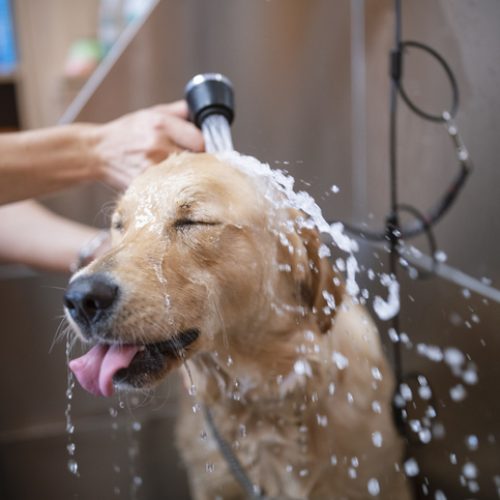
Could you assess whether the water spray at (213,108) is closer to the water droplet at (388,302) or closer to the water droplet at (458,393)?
the water droplet at (388,302)

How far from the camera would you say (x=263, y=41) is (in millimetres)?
1251

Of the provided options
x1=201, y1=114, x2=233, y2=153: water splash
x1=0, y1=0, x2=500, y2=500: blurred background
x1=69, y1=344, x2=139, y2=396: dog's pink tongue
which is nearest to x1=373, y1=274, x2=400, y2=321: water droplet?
x1=0, y1=0, x2=500, y2=500: blurred background

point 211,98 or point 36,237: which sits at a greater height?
point 211,98

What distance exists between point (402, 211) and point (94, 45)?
1701mm

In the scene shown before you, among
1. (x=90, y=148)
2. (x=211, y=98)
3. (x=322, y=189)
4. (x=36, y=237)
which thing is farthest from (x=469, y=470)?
(x=36, y=237)

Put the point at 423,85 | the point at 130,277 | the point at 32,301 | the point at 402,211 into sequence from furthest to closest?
the point at 32,301, the point at 402,211, the point at 423,85, the point at 130,277

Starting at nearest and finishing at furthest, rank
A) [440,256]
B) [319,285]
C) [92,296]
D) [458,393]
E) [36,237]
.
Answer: [92,296], [319,285], [458,393], [440,256], [36,237]

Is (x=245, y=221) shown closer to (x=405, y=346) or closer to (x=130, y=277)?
(x=130, y=277)

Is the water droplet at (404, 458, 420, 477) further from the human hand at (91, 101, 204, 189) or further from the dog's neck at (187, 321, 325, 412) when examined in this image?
the human hand at (91, 101, 204, 189)

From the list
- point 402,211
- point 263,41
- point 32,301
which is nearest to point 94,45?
point 32,301

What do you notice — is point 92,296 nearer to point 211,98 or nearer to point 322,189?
point 211,98

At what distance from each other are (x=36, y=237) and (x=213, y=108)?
26.0 inches

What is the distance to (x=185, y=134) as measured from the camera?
41.7 inches

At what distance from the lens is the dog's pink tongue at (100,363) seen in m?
0.81
